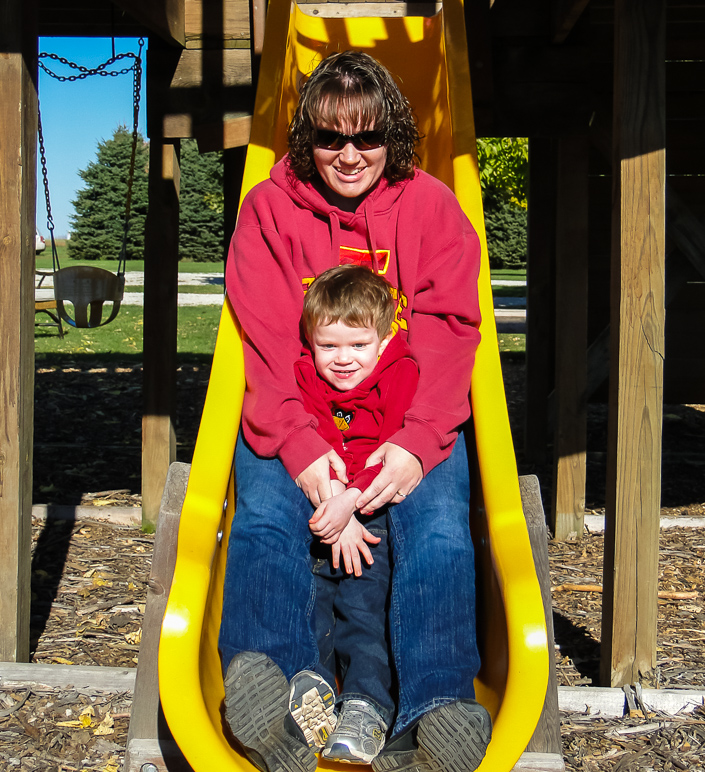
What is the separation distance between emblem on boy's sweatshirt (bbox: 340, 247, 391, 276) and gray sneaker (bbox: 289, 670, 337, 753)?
117 cm

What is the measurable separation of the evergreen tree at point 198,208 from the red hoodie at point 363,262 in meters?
32.3

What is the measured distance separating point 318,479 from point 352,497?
0.31ft

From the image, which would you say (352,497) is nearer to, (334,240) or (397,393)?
(397,393)

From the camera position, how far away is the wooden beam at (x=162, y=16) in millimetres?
3303

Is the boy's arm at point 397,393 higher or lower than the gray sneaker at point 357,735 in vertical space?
higher

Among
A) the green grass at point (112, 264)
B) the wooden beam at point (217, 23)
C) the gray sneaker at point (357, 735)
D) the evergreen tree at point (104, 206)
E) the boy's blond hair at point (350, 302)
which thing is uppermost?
the evergreen tree at point (104, 206)

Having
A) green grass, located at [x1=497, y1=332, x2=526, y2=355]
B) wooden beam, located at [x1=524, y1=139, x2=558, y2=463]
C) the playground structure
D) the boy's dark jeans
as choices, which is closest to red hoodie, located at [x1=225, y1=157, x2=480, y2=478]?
the boy's dark jeans

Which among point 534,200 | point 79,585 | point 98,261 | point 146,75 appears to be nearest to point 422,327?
point 79,585

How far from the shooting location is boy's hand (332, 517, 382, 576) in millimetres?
1940

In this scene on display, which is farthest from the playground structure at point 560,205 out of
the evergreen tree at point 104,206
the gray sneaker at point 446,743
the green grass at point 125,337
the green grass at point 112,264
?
the evergreen tree at point 104,206

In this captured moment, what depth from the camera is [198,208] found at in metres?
34.6

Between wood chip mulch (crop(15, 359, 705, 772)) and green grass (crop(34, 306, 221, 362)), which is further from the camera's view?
green grass (crop(34, 306, 221, 362))

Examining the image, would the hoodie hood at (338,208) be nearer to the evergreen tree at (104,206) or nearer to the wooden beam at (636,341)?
the wooden beam at (636,341)

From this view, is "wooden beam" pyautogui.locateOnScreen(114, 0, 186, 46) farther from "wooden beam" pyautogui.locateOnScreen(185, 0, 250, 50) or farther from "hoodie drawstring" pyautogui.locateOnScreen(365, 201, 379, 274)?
"hoodie drawstring" pyautogui.locateOnScreen(365, 201, 379, 274)
